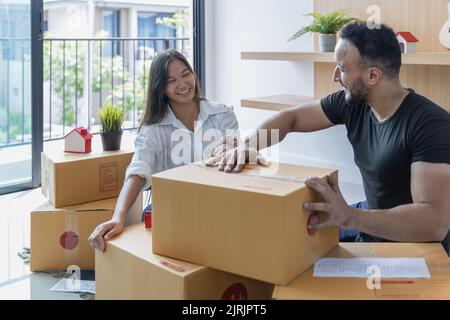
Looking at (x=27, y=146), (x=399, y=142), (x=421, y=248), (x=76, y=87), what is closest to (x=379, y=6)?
(x=399, y=142)

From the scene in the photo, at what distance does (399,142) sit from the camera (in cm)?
178

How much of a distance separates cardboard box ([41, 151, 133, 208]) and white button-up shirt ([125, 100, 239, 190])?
1.77 feet

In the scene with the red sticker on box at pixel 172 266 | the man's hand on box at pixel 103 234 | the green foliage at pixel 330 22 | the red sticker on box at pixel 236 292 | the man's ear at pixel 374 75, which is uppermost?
the green foliage at pixel 330 22

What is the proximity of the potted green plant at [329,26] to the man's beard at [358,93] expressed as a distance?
1270 mm

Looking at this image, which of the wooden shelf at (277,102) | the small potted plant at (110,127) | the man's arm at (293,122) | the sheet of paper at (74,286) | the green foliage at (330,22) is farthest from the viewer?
the wooden shelf at (277,102)

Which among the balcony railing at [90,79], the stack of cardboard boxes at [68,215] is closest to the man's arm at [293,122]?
the stack of cardboard boxes at [68,215]

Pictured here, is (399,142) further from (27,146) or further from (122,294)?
(27,146)

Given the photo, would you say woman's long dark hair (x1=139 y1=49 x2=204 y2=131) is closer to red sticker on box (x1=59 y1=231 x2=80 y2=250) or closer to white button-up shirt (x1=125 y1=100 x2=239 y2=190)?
white button-up shirt (x1=125 y1=100 x2=239 y2=190)

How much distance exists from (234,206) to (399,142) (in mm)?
678

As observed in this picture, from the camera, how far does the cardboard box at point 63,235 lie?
2578mm

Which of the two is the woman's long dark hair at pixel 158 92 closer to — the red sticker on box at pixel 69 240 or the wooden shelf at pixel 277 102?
the red sticker on box at pixel 69 240

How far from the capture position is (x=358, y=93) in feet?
6.09

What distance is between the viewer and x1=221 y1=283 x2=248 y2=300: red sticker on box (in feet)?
4.80

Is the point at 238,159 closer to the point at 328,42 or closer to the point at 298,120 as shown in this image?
the point at 298,120
